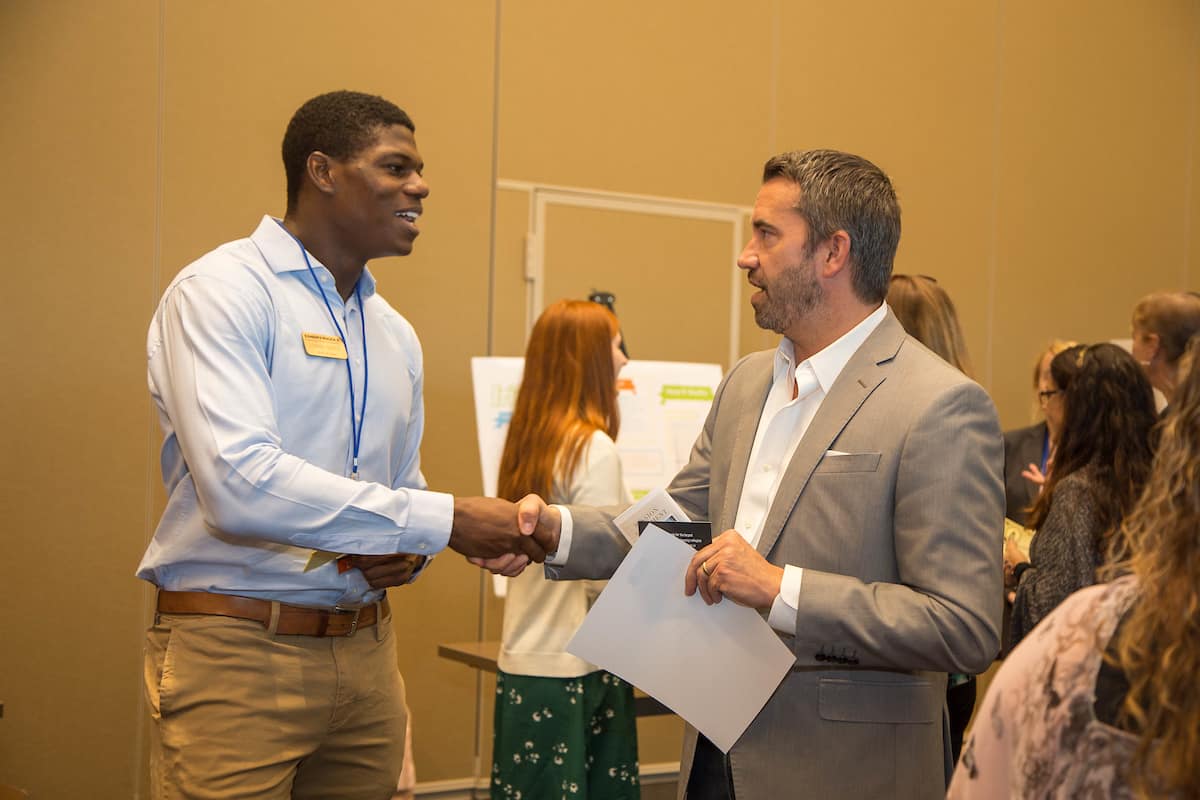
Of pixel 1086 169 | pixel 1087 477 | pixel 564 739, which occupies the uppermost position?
pixel 1086 169

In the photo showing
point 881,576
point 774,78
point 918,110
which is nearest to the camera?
point 881,576

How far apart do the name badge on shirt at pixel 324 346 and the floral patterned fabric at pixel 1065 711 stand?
1541 mm

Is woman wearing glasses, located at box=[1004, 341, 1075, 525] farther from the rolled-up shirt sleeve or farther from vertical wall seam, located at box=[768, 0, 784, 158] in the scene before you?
the rolled-up shirt sleeve

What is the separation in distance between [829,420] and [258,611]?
44.6 inches

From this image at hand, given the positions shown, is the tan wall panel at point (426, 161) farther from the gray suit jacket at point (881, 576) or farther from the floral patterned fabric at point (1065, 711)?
the floral patterned fabric at point (1065, 711)

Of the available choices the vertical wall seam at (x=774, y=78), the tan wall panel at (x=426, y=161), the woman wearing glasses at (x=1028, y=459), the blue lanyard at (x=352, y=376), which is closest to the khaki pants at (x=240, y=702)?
the blue lanyard at (x=352, y=376)

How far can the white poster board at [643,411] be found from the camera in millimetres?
4488

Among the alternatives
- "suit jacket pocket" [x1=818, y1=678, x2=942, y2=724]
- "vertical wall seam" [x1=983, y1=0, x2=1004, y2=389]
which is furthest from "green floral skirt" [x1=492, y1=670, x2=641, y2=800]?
"vertical wall seam" [x1=983, y1=0, x2=1004, y2=389]

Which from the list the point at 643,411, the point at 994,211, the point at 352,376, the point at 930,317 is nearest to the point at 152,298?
the point at 643,411

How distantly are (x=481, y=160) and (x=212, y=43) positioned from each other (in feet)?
4.01

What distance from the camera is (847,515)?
2.01 meters

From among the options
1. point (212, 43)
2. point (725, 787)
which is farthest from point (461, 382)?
point (725, 787)

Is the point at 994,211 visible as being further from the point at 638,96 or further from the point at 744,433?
the point at 744,433

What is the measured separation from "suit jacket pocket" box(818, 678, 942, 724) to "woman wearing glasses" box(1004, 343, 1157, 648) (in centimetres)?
122
